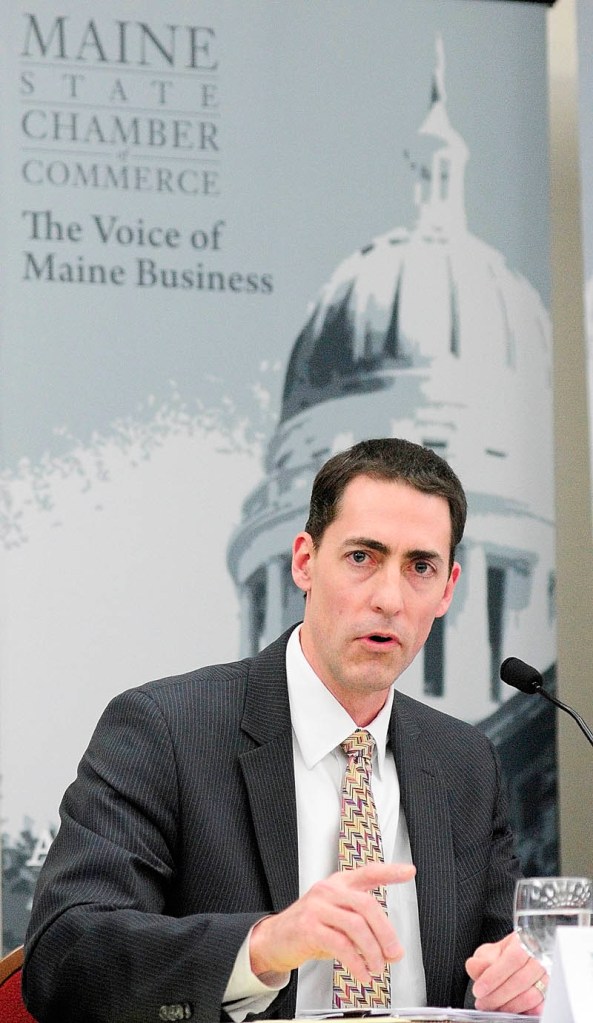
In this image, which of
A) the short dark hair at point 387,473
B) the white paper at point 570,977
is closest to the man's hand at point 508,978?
the white paper at point 570,977

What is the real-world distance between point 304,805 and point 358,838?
11 centimetres

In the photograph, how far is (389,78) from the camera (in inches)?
177

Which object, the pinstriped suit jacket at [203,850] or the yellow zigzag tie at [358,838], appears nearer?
the pinstriped suit jacket at [203,850]

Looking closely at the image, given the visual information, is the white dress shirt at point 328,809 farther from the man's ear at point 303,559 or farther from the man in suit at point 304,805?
the man's ear at point 303,559

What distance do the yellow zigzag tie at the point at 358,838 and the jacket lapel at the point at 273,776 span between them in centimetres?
9

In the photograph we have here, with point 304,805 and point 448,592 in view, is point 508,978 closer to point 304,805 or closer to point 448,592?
point 304,805

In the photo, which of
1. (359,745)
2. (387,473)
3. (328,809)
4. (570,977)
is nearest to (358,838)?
(328,809)

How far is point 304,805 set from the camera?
2.34 metres

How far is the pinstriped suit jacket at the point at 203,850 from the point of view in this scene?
75.7 inches

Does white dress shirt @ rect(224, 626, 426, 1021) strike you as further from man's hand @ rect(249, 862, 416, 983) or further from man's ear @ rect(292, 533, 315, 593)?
man's hand @ rect(249, 862, 416, 983)

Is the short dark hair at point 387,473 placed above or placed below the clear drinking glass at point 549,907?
above

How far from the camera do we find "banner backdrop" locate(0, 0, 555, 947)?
410 centimetres

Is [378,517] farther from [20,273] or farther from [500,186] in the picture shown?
[500,186]

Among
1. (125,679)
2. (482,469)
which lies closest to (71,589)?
(125,679)
